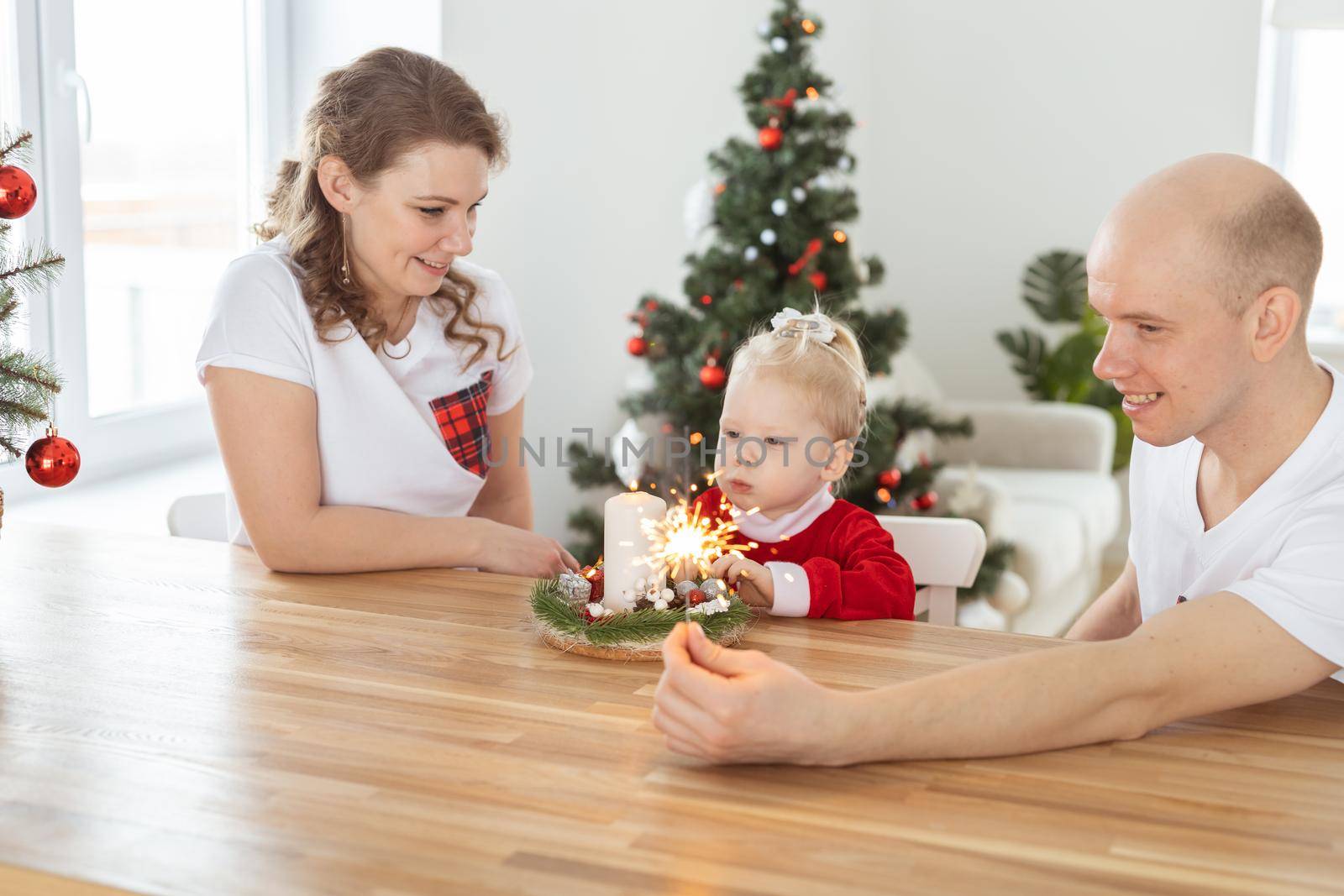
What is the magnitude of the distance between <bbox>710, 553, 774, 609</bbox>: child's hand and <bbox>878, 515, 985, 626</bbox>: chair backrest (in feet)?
1.12

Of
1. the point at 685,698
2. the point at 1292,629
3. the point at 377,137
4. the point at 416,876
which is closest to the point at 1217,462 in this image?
the point at 1292,629

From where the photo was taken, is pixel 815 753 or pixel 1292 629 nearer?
pixel 815 753

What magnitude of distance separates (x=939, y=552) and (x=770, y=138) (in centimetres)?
179

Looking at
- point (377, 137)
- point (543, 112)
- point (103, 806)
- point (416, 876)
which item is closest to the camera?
point (416, 876)

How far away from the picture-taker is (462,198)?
1.85 m

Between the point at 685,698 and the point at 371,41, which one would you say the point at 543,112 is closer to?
the point at 371,41

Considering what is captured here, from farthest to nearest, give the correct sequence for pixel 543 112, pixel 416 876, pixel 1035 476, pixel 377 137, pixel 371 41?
pixel 1035 476
pixel 543 112
pixel 371 41
pixel 377 137
pixel 416 876

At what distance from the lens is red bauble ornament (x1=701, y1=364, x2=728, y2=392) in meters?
3.28

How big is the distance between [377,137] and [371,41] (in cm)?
128

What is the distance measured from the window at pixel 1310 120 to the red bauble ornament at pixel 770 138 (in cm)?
281

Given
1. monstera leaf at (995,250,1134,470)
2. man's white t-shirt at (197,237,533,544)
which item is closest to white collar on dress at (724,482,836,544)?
man's white t-shirt at (197,237,533,544)

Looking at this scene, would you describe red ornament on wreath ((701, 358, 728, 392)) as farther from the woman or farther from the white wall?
the woman

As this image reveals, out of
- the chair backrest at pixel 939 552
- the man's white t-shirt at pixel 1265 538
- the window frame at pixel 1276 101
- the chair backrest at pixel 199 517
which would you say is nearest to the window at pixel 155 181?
the chair backrest at pixel 199 517

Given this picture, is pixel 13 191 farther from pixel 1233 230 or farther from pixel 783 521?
pixel 1233 230
